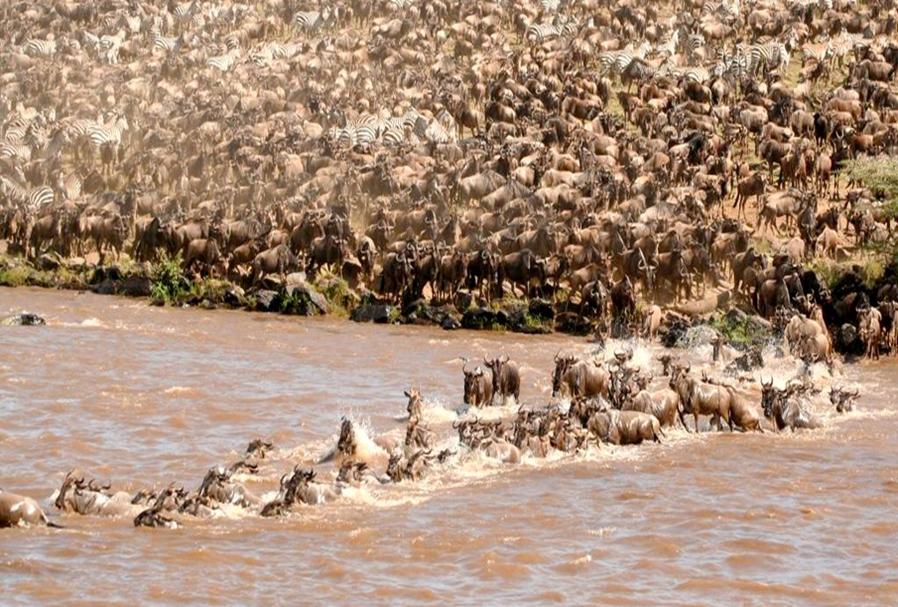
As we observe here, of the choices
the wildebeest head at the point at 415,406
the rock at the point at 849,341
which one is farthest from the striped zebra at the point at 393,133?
the wildebeest head at the point at 415,406

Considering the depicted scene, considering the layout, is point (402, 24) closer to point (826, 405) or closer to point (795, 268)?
point (795, 268)

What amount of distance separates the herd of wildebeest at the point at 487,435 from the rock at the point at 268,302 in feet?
28.5

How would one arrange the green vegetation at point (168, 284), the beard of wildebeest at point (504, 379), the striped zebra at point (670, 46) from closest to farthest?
1. the beard of wildebeest at point (504, 379)
2. the green vegetation at point (168, 284)
3. the striped zebra at point (670, 46)

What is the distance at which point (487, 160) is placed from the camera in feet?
111

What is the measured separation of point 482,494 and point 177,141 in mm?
23685

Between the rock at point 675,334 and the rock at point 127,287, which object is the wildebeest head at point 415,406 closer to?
the rock at point 675,334

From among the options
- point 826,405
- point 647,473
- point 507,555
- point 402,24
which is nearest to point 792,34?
point 402,24

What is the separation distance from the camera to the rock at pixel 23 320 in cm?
2592

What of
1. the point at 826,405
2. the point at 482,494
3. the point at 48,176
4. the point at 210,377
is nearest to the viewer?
the point at 482,494

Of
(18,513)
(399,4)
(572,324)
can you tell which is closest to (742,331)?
(572,324)

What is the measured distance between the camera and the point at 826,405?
20.7m

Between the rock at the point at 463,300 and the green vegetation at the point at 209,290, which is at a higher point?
the rock at the point at 463,300

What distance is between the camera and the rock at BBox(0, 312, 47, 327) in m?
25.9

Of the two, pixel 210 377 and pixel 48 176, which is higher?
pixel 48 176
